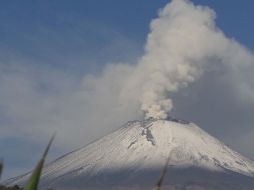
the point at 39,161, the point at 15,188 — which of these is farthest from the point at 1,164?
the point at 15,188

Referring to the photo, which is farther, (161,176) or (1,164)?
(1,164)

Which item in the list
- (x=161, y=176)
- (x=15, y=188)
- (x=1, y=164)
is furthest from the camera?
(x=15, y=188)

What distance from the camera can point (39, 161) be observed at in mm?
3361

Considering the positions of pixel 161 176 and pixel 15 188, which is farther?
pixel 15 188

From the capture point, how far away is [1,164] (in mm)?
3463

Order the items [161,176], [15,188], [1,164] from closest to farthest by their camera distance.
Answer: [161,176]
[1,164]
[15,188]

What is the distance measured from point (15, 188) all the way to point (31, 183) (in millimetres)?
59372

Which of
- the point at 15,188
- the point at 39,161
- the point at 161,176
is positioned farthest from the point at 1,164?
the point at 15,188

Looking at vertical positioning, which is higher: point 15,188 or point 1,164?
point 15,188

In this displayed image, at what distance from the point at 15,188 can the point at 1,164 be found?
5918 cm

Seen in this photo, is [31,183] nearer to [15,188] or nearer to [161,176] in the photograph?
[161,176]

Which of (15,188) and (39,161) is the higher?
(15,188)

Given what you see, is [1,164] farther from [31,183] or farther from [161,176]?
[161,176]

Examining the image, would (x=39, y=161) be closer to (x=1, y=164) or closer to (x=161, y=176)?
(x=1, y=164)
